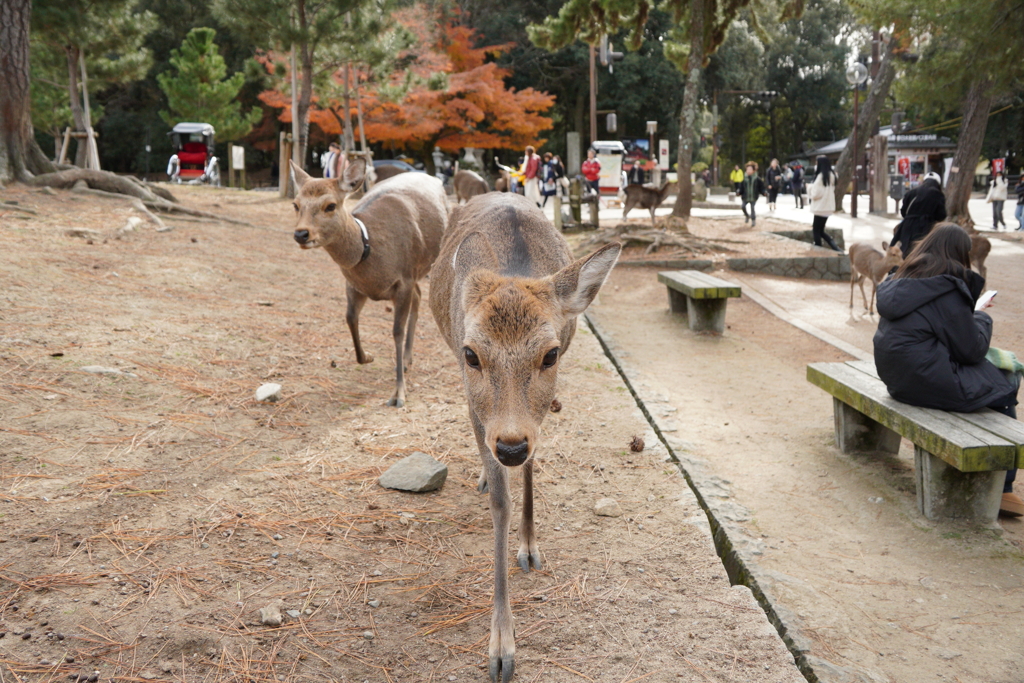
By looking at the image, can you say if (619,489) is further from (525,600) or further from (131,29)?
(131,29)

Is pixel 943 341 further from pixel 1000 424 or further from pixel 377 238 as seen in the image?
pixel 377 238

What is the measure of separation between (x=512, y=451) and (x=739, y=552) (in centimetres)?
165

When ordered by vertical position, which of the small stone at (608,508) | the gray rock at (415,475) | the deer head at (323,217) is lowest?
the small stone at (608,508)

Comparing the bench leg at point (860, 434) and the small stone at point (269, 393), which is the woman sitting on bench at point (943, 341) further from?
the small stone at point (269, 393)

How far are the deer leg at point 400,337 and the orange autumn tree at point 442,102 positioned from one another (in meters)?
21.2

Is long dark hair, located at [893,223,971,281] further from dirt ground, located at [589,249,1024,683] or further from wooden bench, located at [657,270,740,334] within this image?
wooden bench, located at [657,270,740,334]

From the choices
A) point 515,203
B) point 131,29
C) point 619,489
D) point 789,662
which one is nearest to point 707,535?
point 619,489

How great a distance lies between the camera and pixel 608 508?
161 inches

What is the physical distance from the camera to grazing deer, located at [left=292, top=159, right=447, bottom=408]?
570 centimetres

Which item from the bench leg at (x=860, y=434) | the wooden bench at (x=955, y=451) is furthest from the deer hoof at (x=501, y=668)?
the bench leg at (x=860, y=434)

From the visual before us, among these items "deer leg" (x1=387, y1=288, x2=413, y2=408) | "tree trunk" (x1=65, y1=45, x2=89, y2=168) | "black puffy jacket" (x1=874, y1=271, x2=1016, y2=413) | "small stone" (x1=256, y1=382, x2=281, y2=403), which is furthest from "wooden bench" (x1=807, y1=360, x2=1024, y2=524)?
"tree trunk" (x1=65, y1=45, x2=89, y2=168)

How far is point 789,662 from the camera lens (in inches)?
111

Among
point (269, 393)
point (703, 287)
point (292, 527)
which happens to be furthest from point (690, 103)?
point (292, 527)

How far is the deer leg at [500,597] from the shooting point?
2.77 m
